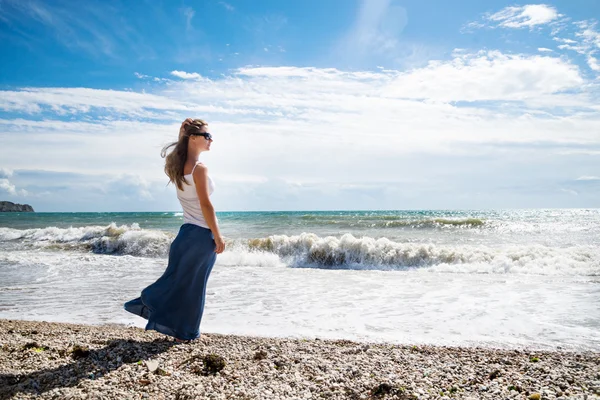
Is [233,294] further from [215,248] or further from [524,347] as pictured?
[524,347]

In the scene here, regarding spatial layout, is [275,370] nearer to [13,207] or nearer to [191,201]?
[191,201]

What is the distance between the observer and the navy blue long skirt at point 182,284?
4.41 metres

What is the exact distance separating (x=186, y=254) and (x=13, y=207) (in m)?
99.3

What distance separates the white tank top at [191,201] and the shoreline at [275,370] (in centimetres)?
133

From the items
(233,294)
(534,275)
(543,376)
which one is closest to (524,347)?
(543,376)

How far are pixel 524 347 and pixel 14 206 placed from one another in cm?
10114

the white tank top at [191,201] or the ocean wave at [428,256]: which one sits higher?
the white tank top at [191,201]

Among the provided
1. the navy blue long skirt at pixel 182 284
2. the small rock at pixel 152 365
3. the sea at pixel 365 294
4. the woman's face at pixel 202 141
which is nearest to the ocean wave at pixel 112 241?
the sea at pixel 365 294

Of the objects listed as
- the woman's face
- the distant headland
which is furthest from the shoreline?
the distant headland

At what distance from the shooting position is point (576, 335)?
554 cm

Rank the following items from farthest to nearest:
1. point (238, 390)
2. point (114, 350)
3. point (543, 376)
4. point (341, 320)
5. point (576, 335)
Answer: point (341, 320) < point (576, 335) < point (114, 350) < point (543, 376) < point (238, 390)

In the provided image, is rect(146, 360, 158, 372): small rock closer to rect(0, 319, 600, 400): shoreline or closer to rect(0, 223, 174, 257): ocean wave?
rect(0, 319, 600, 400): shoreline

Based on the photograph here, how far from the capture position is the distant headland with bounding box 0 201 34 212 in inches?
3305

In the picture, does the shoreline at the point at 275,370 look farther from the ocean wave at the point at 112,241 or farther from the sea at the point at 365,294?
the ocean wave at the point at 112,241
